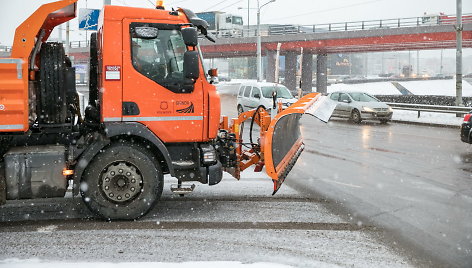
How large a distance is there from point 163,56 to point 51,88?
1.63 meters

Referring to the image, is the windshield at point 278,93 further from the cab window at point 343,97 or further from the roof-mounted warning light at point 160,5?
the roof-mounted warning light at point 160,5

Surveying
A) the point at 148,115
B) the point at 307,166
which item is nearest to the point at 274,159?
the point at 148,115

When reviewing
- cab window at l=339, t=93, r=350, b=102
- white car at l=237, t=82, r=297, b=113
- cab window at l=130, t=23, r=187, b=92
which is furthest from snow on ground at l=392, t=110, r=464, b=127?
cab window at l=130, t=23, r=187, b=92

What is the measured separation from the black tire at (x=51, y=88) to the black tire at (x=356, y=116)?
17787mm

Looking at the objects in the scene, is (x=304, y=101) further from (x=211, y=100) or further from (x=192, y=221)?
(x=192, y=221)

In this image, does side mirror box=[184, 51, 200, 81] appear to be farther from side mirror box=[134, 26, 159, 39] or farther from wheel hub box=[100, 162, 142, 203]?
wheel hub box=[100, 162, 142, 203]

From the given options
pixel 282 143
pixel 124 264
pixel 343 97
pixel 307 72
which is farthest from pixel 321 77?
pixel 124 264

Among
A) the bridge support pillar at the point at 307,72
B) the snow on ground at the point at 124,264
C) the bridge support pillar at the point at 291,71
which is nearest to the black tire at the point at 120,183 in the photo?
the snow on ground at the point at 124,264

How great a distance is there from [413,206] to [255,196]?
2541 mm

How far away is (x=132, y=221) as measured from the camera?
6.70 metres

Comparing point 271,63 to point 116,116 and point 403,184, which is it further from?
point 116,116

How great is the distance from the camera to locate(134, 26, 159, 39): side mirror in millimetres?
6609

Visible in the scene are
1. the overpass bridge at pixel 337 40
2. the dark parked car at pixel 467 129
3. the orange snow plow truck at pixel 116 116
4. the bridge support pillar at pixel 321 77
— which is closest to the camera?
the orange snow plow truck at pixel 116 116

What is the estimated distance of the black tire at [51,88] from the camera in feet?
22.2
